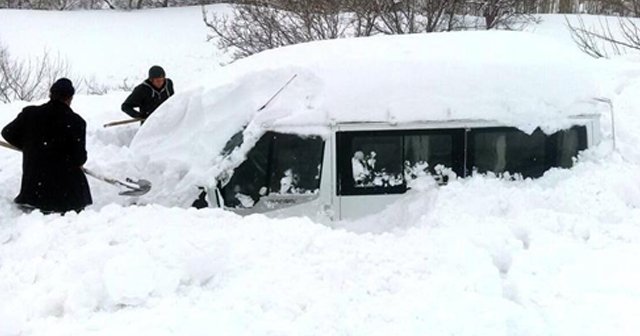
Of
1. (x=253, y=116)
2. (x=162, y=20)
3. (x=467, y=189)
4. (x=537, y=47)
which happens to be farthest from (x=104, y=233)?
(x=162, y=20)

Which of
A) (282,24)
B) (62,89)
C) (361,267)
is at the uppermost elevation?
(282,24)

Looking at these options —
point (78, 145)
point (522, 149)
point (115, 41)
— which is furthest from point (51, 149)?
point (115, 41)

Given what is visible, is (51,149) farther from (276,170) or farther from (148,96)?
(148,96)

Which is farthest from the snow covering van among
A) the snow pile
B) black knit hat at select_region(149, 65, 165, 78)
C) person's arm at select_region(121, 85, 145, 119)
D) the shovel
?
the snow pile

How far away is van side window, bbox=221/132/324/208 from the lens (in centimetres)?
530

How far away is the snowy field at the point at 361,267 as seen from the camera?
347 centimetres

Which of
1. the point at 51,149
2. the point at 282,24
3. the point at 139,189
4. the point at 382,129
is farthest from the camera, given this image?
Result: the point at 282,24

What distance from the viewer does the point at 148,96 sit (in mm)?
7809

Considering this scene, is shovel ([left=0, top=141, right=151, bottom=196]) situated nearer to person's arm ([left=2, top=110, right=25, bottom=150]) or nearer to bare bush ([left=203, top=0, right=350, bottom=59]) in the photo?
person's arm ([left=2, top=110, right=25, bottom=150])

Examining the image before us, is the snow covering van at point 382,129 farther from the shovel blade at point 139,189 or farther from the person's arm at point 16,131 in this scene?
the person's arm at point 16,131

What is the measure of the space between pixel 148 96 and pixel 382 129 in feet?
12.1

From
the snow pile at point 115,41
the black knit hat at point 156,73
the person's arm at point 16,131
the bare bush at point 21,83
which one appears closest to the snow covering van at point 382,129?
the person's arm at point 16,131

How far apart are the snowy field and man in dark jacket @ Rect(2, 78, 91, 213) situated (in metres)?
0.38

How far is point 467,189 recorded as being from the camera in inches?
204
